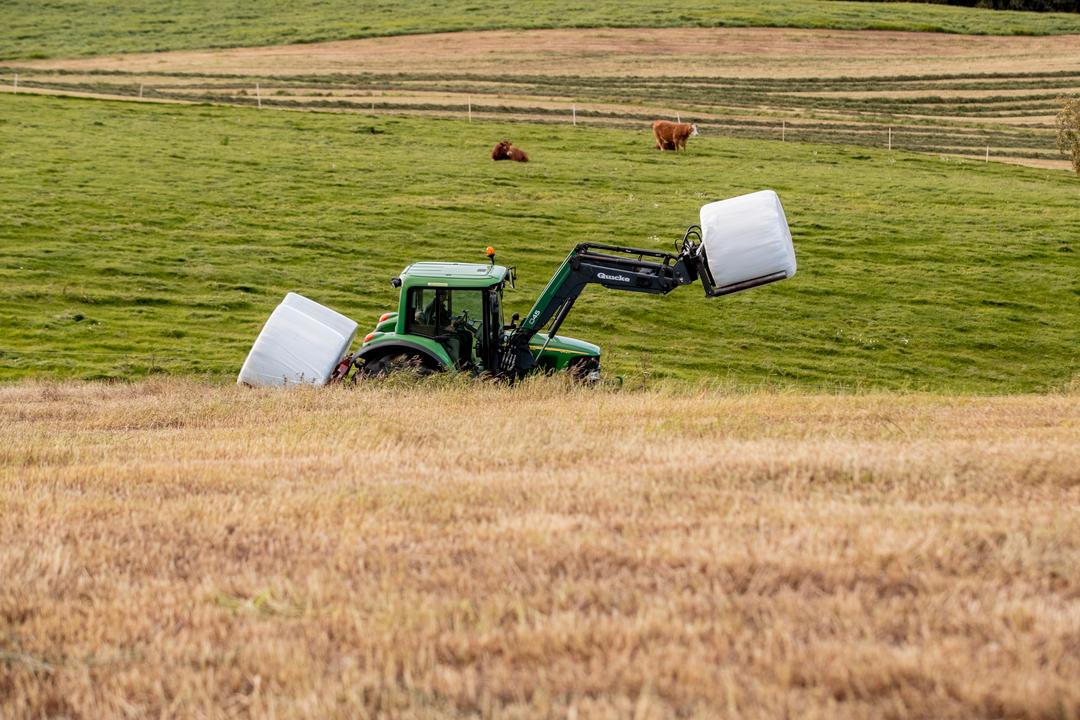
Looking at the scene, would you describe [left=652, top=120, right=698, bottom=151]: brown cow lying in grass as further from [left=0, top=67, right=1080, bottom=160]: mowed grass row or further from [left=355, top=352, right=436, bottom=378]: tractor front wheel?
[left=355, top=352, right=436, bottom=378]: tractor front wheel

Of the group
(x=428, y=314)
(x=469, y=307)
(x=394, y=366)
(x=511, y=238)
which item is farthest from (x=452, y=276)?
(x=511, y=238)

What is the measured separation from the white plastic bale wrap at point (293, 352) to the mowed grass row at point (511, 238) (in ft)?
14.6

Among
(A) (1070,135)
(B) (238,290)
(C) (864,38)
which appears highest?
(C) (864,38)

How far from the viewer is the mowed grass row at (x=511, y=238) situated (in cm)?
2648

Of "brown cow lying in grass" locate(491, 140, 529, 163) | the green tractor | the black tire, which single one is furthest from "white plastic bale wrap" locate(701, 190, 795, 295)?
"brown cow lying in grass" locate(491, 140, 529, 163)

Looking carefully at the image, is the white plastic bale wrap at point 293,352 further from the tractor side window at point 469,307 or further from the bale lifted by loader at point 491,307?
the tractor side window at point 469,307

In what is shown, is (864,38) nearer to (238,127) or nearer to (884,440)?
(238,127)

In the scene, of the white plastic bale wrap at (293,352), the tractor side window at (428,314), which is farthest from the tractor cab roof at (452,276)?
the white plastic bale wrap at (293,352)

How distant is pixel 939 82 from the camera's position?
77.2 metres

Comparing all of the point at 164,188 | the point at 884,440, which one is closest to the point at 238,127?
the point at 164,188

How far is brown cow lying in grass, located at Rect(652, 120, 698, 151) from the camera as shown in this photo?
1933 inches

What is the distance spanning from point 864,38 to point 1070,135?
48.4 meters

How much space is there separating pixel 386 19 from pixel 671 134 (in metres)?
50.7

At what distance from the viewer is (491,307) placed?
18.0 meters
